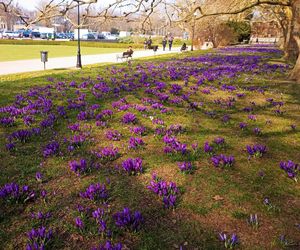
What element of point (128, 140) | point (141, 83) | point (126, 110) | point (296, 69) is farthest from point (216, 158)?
point (296, 69)

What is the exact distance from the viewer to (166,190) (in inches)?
164

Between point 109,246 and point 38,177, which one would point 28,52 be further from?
point 109,246

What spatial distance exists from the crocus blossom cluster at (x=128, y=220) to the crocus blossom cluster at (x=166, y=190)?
55 cm

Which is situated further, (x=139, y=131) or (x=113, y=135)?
(x=139, y=131)

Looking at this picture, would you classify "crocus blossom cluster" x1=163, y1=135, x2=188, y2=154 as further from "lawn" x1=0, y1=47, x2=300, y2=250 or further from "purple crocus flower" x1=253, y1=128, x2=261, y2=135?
"purple crocus flower" x1=253, y1=128, x2=261, y2=135

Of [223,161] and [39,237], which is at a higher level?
[223,161]

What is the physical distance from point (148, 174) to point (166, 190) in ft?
2.29

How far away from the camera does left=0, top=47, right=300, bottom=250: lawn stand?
11.1 ft

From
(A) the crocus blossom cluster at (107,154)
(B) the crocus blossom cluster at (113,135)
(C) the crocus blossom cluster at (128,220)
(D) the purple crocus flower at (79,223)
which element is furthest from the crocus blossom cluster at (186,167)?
(D) the purple crocus flower at (79,223)

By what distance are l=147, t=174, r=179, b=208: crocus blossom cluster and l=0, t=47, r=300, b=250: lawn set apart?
0.02 m

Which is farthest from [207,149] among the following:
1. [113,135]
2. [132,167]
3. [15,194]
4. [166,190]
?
[15,194]

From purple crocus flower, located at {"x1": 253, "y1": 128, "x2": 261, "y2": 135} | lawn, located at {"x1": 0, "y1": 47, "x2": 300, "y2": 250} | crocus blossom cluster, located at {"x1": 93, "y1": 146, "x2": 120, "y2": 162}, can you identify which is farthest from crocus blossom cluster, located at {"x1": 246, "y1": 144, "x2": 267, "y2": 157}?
crocus blossom cluster, located at {"x1": 93, "y1": 146, "x2": 120, "y2": 162}

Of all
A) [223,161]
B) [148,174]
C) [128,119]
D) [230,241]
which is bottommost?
[230,241]

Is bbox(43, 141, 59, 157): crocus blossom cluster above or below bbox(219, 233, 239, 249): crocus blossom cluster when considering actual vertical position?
above
